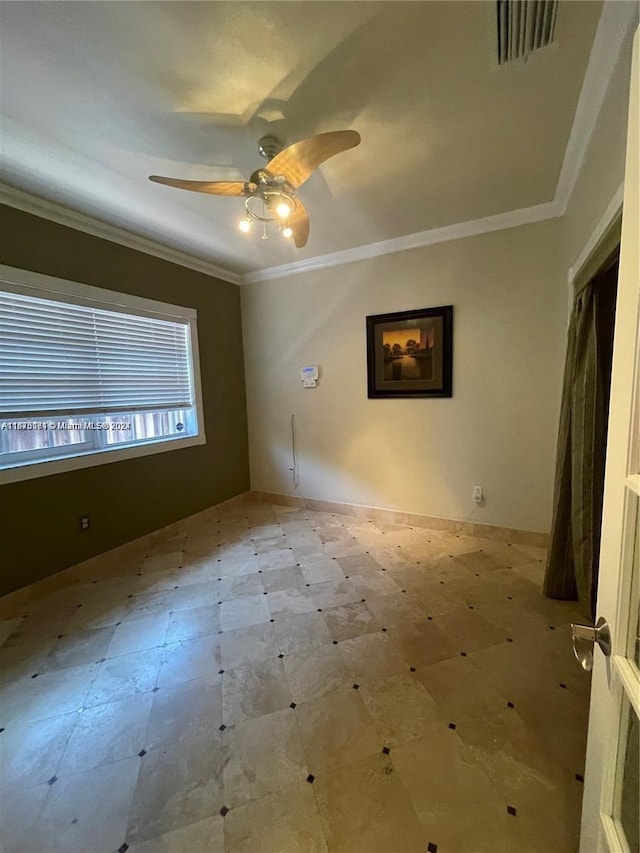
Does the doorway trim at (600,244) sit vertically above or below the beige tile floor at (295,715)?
above

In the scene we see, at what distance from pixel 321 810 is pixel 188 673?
0.89 m

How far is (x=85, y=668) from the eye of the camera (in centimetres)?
183

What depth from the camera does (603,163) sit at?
5.05 ft

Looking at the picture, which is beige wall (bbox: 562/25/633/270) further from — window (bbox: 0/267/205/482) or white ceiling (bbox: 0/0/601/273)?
window (bbox: 0/267/205/482)

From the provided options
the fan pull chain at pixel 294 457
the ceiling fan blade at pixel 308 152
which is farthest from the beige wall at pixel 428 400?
the ceiling fan blade at pixel 308 152

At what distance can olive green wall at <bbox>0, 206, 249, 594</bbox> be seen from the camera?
2.36 meters

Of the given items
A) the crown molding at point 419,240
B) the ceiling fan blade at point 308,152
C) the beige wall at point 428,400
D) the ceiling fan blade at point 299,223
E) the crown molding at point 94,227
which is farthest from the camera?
the beige wall at point 428,400

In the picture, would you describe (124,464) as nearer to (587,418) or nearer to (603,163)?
(587,418)

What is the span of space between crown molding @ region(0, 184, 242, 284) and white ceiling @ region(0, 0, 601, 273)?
7 centimetres

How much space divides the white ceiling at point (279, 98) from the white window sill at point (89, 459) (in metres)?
1.80

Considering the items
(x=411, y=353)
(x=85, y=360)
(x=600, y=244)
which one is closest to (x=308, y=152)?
(x=600, y=244)

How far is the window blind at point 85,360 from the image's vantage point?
2.32 meters

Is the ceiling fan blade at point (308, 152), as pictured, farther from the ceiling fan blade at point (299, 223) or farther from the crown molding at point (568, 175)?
the crown molding at point (568, 175)

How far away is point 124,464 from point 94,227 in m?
Answer: 1.87
